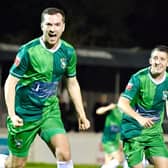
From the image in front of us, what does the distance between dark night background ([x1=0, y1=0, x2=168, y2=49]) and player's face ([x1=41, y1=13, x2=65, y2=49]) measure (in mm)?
26356

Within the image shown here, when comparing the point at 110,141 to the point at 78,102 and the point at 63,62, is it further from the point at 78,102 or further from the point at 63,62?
the point at 63,62

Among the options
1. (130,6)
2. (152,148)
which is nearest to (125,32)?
(130,6)

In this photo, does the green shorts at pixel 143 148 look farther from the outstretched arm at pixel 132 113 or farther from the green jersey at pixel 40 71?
the green jersey at pixel 40 71

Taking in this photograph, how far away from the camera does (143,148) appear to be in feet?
44.7

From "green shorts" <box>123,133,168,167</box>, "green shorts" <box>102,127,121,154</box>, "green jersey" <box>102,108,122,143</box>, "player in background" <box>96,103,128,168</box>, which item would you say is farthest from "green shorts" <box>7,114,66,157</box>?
"green jersey" <box>102,108,122,143</box>

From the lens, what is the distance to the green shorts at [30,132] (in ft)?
39.3

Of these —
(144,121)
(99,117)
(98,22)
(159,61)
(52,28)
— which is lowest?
(99,117)

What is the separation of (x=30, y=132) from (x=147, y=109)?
6.33ft

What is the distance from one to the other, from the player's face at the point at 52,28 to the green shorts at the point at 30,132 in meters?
0.88

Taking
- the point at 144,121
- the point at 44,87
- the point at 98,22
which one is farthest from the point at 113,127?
the point at 98,22

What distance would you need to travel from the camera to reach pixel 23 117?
12211 mm

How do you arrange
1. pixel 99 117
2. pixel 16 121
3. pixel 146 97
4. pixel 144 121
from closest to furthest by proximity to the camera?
pixel 16 121
pixel 144 121
pixel 146 97
pixel 99 117

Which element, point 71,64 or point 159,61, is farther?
point 159,61

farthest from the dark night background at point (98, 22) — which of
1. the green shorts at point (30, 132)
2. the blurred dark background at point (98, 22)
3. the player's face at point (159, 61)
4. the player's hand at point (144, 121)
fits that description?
the green shorts at point (30, 132)
